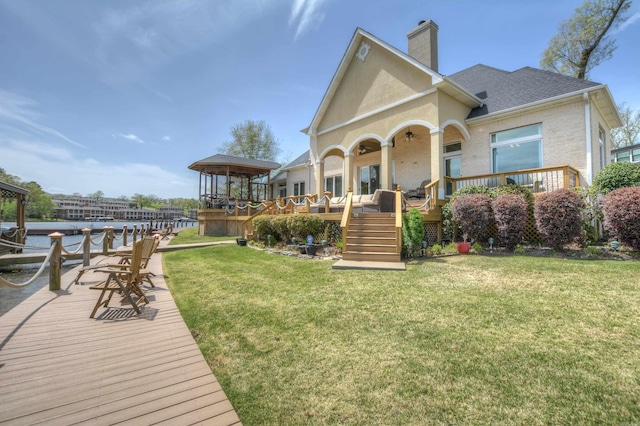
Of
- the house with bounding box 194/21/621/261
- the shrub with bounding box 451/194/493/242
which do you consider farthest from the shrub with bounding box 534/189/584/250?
the house with bounding box 194/21/621/261

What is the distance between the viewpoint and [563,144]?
10055 mm

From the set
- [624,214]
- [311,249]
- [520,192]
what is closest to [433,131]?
[520,192]

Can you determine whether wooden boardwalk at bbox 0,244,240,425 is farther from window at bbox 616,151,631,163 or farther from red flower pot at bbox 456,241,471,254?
window at bbox 616,151,631,163

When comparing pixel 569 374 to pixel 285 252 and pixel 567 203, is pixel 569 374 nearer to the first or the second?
pixel 567 203

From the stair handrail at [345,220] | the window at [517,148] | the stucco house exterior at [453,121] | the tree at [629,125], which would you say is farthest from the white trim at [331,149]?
the tree at [629,125]

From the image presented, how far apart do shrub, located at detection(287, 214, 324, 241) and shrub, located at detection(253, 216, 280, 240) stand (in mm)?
1576

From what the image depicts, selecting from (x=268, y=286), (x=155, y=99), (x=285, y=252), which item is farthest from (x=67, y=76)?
(x=268, y=286)

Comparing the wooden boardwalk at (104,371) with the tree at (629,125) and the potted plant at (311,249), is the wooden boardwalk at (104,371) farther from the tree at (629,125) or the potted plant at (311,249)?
the tree at (629,125)

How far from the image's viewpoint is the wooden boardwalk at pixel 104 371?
2.32 meters

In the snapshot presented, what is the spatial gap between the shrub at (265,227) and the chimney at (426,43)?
429 inches

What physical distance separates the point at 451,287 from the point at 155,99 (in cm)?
2308

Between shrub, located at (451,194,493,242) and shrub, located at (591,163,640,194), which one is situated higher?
shrub, located at (591,163,640,194)

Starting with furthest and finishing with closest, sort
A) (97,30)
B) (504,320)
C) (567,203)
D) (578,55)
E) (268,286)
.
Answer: (578,55) < (97,30) < (567,203) < (268,286) < (504,320)

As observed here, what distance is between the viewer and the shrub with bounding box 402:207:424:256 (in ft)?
27.7
